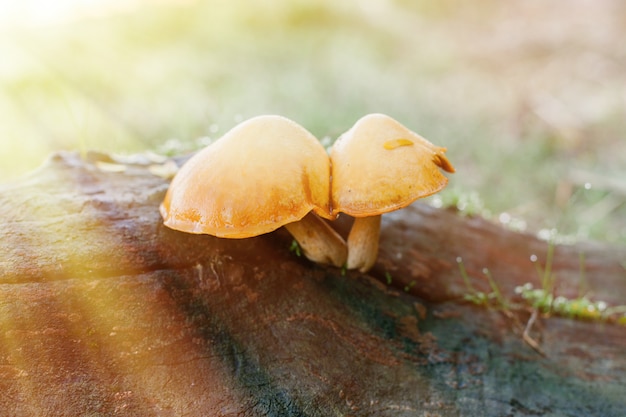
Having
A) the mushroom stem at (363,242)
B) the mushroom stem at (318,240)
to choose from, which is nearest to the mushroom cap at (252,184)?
the mushroom stem at (318,240)

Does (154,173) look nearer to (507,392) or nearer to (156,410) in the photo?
(156,410)

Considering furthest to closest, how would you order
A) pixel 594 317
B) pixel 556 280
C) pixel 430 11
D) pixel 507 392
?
1. pixel 430 11
2. pixel 556 280
3. pixel 594 317
4. pixel 507 392

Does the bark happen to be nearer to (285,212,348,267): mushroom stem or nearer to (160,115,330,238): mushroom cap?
(285,212,348,267): mushroom stem

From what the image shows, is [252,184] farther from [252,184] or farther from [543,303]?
[543,303]

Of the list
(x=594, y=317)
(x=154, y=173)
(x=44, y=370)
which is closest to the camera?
(x=44, y=370)

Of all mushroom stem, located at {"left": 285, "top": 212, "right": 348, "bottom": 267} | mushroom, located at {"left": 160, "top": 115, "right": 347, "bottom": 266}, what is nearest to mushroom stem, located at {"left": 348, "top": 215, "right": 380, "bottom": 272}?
mushroom stem, located at {"left": 285, "top": 212, "right": 348, "bottom": 267}

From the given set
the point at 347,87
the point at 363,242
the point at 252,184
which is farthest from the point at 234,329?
the point at 347,87

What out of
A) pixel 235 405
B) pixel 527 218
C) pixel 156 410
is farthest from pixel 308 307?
pixel 527 218
